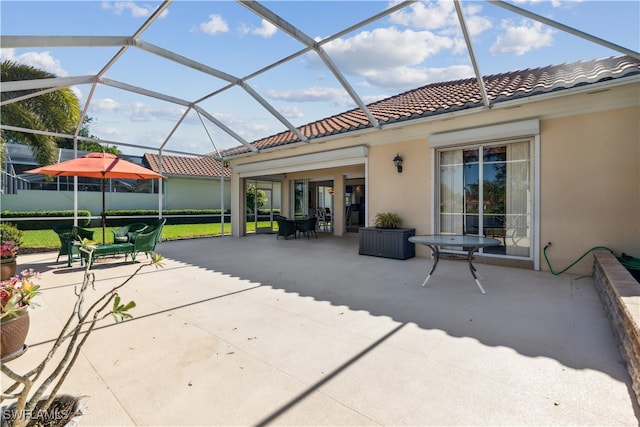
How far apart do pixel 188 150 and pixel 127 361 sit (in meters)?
10.7

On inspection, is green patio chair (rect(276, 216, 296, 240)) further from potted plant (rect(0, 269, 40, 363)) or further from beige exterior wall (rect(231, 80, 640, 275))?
potted plant (rect(0, 269, 40, 363))

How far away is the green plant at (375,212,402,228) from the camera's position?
27.3 feet

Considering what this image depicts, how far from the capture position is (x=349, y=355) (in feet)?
9.84

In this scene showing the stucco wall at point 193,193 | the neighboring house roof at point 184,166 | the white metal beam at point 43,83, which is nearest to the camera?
the white metal beam at point 43,83

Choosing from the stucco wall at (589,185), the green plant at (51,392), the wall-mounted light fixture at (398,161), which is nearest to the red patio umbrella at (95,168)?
the wall-mounted light fixture at (398,161)

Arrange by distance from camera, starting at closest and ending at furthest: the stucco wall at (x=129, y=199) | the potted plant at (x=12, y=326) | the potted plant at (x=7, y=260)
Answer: the potted plant at (x=12, y=326), the potted plant at (x=7, y=260), the stucco wall at (x=129, y=199)

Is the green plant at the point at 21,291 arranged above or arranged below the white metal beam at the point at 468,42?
below

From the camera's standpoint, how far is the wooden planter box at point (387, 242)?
7848 mm

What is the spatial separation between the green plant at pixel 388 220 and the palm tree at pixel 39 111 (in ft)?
34.3

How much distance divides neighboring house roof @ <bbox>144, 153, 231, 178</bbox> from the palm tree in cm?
854

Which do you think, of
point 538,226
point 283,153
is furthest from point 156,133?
point 538,226

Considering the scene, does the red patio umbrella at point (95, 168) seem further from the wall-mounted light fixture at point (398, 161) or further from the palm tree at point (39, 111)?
the wall-mounted light fixture at point (398, 161)

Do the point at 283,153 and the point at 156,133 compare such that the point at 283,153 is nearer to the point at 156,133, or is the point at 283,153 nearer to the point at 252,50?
the point at 156,133

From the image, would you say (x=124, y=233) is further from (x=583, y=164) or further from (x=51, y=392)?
(x=583, y=164)
